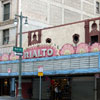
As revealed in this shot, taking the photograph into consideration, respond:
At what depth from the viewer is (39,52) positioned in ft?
87.5

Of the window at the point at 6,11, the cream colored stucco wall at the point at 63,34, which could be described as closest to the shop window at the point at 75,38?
the cream colored stucco wall at the point at 63,34

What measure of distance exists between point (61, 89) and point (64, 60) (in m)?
6.51

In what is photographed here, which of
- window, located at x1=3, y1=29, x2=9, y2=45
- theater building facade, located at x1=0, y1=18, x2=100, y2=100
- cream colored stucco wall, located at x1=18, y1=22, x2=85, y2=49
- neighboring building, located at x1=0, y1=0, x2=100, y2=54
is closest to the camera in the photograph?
theater building facade, located at x1=0, y1=18, x2=100, y2=100

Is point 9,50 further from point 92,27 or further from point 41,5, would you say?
point 92,27

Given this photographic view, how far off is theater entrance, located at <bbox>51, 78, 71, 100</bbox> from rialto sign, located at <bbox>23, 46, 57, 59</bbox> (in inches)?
177

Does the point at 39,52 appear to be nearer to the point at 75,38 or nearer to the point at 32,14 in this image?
the point at 75,38

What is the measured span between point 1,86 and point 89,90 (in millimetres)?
15039

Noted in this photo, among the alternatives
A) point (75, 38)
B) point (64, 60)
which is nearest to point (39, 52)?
point (64, 60)

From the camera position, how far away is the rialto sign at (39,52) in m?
25.7

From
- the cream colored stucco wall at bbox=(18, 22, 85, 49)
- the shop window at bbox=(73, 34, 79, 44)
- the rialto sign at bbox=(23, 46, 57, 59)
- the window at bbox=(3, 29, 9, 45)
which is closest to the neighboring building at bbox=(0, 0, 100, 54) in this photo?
the window at bbox=(3, 29, 9, 45)

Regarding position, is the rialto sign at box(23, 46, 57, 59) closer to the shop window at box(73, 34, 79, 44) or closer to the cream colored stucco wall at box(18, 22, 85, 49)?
the cream colored stucco wall at box(18, 22, 85, 49)

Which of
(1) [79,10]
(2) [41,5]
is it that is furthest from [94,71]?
(1) [79,10]

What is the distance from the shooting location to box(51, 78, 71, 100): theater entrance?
94.9 ft

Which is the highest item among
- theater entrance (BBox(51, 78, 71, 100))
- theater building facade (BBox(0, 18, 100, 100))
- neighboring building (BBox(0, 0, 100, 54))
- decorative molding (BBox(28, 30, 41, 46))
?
neighboring building (BBox(0, 0, 100, 54))
